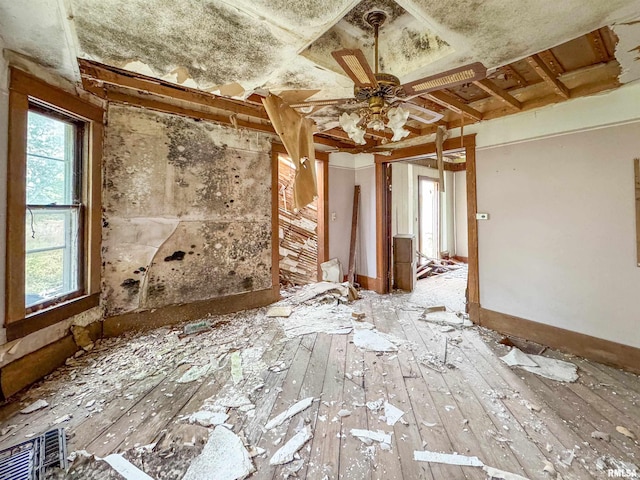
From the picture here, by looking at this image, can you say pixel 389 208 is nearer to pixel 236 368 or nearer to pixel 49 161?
pixel 236 368

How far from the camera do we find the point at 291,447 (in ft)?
4.88

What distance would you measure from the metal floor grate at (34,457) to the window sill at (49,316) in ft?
2.70

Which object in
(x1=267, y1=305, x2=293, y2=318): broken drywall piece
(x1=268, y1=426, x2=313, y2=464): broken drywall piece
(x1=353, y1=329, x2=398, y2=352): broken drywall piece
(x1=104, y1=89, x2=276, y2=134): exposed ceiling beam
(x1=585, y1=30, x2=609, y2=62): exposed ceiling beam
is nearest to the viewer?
(x1=268, y1=426, x2=313, y2=464): broken drywall piece

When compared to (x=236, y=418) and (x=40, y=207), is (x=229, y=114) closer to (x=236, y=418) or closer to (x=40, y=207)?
(x=40, y=207)

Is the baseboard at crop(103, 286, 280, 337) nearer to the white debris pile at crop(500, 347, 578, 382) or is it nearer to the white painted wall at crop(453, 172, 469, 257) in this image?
the white debris pile at crop(500, 347, 578, 382)

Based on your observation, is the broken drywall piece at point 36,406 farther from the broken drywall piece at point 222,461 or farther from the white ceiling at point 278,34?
the white ceiling at point 278,34

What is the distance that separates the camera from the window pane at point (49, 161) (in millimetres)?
2141

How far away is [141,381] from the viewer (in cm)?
211

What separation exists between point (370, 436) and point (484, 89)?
2.87 meters

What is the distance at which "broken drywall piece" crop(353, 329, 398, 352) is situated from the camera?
104 inches

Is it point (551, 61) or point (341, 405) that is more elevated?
point (551, 61)

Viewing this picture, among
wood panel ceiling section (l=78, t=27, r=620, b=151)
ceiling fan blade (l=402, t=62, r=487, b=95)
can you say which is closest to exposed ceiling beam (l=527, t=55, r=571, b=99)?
wood panel ceiling section (l=78, t=27, r=620, b=151)

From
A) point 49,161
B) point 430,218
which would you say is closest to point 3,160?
point 49,161

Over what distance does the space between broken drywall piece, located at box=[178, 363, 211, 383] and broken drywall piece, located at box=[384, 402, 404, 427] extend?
1.42 meters
